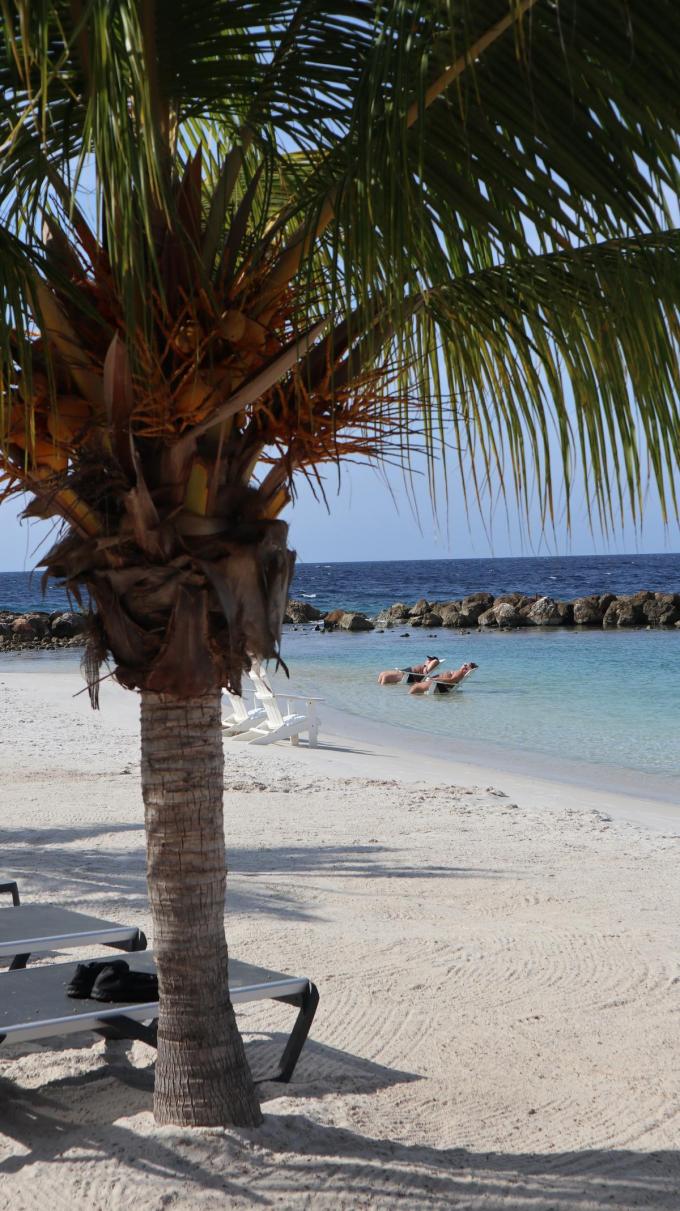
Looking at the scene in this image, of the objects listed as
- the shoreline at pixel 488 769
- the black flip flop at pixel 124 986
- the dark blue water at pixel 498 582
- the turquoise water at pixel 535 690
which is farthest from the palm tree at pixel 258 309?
the dark blue water at pixel 498 582

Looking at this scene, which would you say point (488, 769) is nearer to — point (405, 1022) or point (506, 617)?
point (405, 1022)

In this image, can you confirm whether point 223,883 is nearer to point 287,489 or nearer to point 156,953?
point 156,953

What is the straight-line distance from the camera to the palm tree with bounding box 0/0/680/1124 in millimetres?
2711

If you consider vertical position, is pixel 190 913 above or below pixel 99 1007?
above

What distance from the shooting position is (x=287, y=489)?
11.2ft

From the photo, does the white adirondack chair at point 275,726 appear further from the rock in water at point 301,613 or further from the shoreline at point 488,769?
the rock in water at point 301,613

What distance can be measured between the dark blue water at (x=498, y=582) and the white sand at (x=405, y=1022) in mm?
43110

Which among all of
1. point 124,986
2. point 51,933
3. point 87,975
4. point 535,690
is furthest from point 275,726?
point 535,690

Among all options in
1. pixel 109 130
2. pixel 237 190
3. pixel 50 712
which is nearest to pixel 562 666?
pixel 50 712

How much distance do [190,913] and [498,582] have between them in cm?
7557

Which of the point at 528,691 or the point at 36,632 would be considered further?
the point at 36,632

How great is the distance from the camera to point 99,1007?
12.9 feet

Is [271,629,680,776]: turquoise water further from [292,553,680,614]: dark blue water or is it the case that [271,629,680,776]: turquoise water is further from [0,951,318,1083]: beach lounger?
[292,553,680,614]: dark blue water

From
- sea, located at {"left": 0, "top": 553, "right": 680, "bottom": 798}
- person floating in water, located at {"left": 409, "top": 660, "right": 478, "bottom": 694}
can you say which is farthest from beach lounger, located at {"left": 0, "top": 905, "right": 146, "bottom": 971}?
person floating in water, located at {"left": 409, "top": 660, "right": 478, "bottom": 694}
